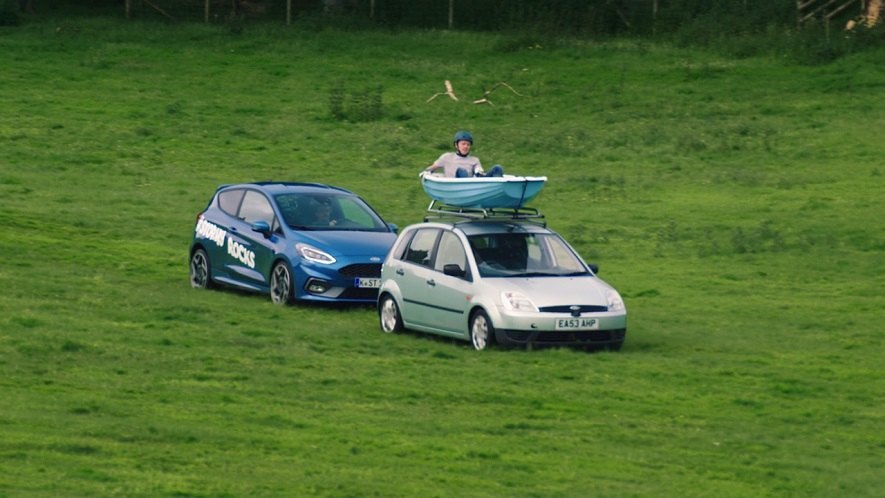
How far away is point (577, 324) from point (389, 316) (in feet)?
9.49

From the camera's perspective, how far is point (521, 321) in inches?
755

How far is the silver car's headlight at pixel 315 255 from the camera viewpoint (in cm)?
2316

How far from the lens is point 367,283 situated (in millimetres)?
23281

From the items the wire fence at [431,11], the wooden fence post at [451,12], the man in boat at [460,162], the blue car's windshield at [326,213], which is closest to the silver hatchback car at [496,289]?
the man in boat at [460,162]

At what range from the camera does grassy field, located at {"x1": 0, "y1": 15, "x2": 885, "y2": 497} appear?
44.5 ft

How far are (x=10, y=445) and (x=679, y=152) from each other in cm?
2852

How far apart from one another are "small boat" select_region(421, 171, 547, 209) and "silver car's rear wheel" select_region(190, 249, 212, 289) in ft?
16.1

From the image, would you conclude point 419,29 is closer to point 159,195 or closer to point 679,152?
point 679,152

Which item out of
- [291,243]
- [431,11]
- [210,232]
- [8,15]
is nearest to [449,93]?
[431,11]

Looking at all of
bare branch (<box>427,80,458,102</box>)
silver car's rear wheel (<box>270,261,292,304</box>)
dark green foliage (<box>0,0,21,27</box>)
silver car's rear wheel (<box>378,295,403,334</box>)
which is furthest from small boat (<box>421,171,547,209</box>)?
dark green foliage (<box>0,0,21,27</box>)

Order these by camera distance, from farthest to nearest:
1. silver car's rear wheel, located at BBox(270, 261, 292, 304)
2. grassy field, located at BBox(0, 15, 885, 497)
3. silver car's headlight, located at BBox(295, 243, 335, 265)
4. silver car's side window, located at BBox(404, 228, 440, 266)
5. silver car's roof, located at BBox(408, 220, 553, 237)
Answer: silver car's rear wheel, located at BBox(270, 261, 292, 304), silver car's headlight, located at BBox(295, 243, 335, 265), silver car's side window, located at BBox(404, 228, 440, 266), silver car's roof, located at BBox(408, 220, 553, 237), grassy field, located at BBox(0, 15, 885, 497)

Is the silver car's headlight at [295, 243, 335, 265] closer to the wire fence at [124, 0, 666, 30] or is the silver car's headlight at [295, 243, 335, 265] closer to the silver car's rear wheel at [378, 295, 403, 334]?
the silver car's rear wheel at [378, 295, 403, 334]

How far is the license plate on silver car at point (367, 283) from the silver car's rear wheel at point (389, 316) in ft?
5.57

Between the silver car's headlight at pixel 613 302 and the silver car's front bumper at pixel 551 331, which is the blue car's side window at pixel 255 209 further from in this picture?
the silver car's headlight at pixel 613 302
